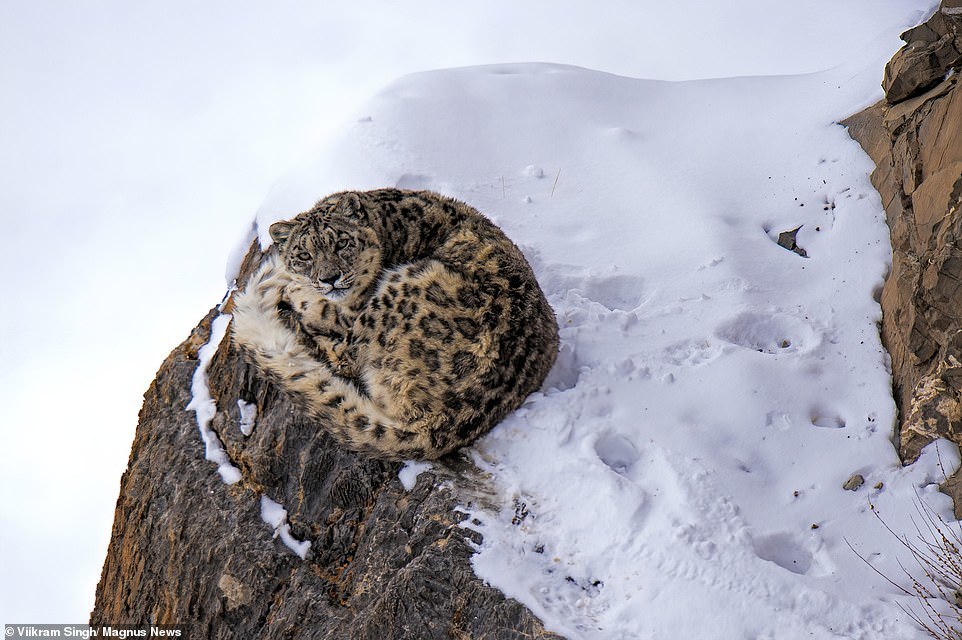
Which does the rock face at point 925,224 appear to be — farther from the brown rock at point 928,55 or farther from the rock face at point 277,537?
the rock face at point 277,537

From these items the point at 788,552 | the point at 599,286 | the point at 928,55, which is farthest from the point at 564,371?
the point at 928,55

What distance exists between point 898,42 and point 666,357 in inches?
202

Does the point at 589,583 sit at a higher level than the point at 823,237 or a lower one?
lower

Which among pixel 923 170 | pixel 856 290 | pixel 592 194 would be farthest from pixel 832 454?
pixel 592 194

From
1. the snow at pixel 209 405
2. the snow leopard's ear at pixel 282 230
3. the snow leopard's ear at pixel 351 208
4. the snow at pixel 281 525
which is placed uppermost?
the snow leopard's ear at pixel 351 208

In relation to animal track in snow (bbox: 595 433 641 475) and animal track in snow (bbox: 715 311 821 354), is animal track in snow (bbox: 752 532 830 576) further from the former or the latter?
animal track in snow (bbox: 715 311 821 354)

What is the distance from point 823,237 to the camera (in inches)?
262

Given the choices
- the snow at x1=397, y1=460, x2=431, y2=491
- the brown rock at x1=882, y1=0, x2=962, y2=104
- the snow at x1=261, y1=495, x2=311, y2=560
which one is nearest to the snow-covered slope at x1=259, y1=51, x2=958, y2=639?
the snow at x1=397, y1=460, x2=431, y2=491

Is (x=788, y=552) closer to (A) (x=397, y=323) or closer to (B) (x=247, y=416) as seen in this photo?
(A) (x=397, y=323)

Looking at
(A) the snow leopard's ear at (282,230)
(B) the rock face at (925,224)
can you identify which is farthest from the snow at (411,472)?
(B) the rock face at (925,224)

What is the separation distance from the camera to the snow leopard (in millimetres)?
5074

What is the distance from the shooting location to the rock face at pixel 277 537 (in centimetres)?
461

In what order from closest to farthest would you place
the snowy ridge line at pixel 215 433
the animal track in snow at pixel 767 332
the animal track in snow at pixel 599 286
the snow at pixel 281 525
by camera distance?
1. the snow at pixel 281 525
2. the snowy ridge line at pixel 215 433
3. the animal track in snow at pixel 767 332
4. the animal track in snow at pixel 599 286

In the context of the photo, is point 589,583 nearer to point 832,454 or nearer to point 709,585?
point 709,585
